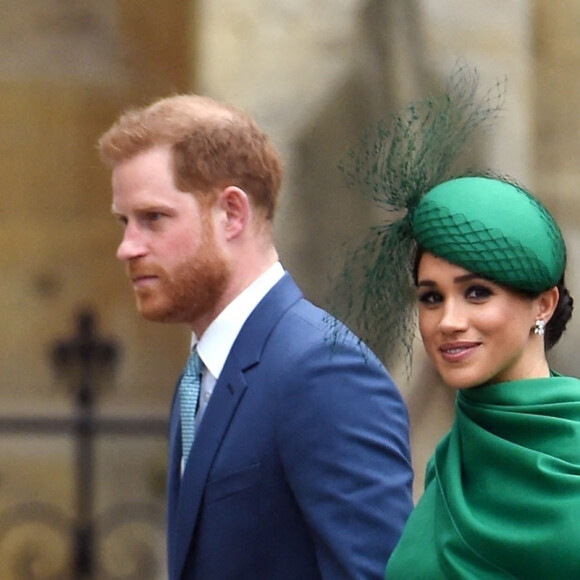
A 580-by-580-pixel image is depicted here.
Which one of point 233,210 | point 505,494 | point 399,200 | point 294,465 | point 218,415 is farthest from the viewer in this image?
point 233,210

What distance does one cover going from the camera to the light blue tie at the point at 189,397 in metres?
3.26

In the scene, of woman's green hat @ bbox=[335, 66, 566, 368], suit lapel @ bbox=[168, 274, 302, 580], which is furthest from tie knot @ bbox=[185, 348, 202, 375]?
woman's green hat @ bbox=[335, 66, 566, 368]

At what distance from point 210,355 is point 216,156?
0.38 m

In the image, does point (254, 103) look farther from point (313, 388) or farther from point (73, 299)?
point (313, 388)

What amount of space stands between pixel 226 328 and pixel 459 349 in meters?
0.85

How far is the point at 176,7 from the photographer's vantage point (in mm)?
6535

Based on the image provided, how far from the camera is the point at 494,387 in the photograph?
8.21ft

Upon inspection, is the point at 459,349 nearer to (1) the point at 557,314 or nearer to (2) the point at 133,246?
(1) the point at 557,314

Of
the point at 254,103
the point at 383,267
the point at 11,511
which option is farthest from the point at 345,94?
the point at 383,267

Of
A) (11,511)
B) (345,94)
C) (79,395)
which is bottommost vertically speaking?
(11,511)

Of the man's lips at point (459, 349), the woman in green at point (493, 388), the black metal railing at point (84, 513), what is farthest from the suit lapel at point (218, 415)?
the black metal railing at point (84, 513)

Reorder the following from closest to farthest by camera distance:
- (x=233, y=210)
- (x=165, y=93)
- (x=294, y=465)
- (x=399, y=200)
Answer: (x=399, y=200)
(x=294, y=465)
(x=233, y=210)
(x=165, y=93)

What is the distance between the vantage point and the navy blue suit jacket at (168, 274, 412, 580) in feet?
9.69

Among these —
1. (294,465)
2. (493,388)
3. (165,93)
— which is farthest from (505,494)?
(165,93)
